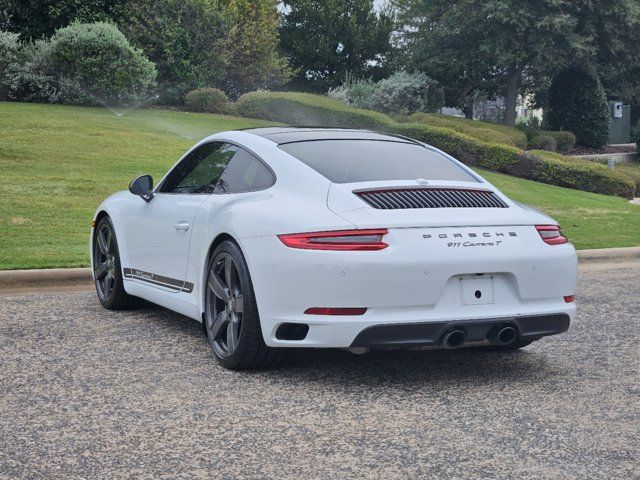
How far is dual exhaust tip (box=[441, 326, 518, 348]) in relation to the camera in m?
5.43

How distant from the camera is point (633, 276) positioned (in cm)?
1077

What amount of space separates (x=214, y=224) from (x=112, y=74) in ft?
67.9

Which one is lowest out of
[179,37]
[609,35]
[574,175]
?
[574,175]

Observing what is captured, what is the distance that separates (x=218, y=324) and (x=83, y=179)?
421 inches

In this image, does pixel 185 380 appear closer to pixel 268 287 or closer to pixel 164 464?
Result: pixel 268 287

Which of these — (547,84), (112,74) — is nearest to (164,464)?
(112,74)

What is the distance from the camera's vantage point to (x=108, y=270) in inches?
324

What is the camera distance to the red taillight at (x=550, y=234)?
586cm

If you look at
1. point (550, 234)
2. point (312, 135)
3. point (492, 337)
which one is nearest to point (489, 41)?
point (312, 135)

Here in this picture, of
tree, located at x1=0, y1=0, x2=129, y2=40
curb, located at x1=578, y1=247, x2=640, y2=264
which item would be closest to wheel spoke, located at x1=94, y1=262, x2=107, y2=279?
curb, located at x1=578, y1=247, x2=640, y2=264

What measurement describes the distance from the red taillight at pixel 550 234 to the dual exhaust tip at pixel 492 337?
2.04ft

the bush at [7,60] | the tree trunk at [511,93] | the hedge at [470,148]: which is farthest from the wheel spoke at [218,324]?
the tree trunk at [511,93]

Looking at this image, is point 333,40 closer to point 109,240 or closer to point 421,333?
point 109,240

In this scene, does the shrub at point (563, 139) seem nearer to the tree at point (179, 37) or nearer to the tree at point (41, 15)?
the tree at point (179, 37)
